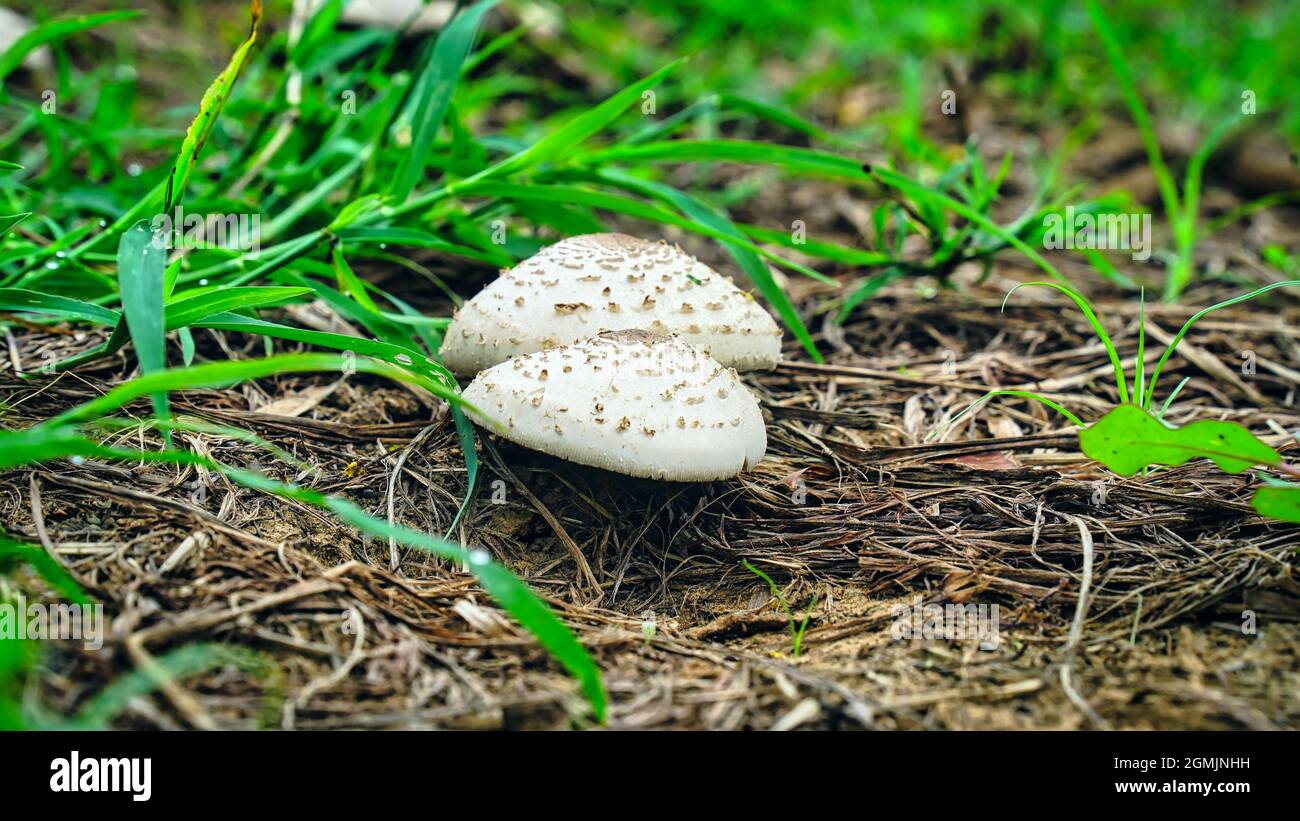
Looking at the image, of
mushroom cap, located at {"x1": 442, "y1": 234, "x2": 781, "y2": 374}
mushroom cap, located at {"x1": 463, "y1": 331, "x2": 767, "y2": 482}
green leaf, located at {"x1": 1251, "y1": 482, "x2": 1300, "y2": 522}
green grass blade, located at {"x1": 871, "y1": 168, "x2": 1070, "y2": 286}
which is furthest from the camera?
green grass blade, located at {"x1": 871, "y1": 168, "x2": 1070, "y2": 286}

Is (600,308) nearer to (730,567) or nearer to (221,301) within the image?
(730,567)

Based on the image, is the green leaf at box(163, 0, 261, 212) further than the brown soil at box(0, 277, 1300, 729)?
Yes

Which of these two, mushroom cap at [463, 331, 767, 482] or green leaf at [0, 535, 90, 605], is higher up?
mushroom cap at [463, 331, 767, 482]

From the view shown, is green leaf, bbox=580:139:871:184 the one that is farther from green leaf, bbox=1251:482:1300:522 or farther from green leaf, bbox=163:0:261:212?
green leaf, bbox=1251:482:1300:522

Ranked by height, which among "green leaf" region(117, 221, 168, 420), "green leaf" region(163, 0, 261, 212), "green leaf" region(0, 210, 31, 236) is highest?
"green leaf" region(163, 0, 261, 212)

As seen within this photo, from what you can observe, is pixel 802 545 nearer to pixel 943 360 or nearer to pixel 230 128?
pixel 943 360

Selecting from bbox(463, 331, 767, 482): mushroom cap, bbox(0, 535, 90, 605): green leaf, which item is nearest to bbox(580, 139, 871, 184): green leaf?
bbox(463, 331, 767, 482): mushroom cap
